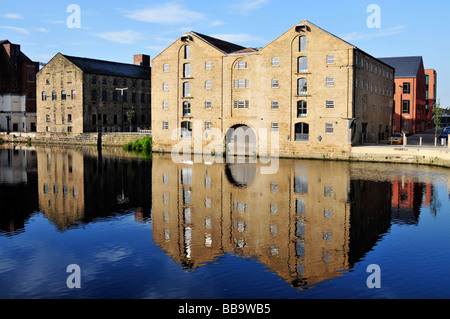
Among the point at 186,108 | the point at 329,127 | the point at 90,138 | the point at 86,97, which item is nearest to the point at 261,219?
the point at 329,127

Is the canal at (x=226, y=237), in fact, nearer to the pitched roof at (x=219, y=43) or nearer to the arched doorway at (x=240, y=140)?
the arched doorway at (x=240, y=140)

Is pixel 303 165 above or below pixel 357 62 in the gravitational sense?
below

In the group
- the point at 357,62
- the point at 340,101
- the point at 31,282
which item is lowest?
the point at 31,282

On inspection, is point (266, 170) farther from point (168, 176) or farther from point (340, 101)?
point (340, 101)

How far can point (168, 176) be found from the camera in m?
32.5

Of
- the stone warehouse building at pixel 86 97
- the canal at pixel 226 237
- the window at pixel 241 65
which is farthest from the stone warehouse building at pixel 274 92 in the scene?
the stone warehouse building at pixel 86 97

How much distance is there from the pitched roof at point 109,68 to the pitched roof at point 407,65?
129 feet

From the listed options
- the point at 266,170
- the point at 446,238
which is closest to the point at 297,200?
the point at 446,238

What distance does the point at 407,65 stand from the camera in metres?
74.4

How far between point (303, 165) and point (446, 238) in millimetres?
22970

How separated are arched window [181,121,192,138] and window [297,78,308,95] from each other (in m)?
12.9

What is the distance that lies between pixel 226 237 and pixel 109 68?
62.5m

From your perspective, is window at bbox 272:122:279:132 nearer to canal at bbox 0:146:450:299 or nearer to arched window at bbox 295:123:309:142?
arched window at bbox 295:123:309:142

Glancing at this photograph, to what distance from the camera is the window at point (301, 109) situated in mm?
46000
